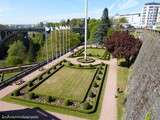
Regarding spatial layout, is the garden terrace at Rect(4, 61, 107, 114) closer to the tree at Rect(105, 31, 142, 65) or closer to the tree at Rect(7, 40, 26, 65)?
the tree at Rect(105, 31, 142, 65)

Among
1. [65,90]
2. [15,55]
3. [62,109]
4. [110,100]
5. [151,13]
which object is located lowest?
[62,109]

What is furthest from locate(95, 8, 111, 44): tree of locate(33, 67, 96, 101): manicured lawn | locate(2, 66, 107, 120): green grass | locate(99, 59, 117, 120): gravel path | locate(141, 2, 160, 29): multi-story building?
locate(141, 2, 160, 29): multi-story building

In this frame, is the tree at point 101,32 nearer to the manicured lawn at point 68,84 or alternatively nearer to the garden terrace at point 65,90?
the garden terrace at point 65,90

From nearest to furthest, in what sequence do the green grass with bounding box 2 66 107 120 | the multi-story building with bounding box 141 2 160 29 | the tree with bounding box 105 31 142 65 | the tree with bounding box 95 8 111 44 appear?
the green grass with bounding box 2 66 107 120 < the tree with bounding box 105 31 142 65 < the tree with bounding box 95 8 111 44 < the multi-story building with bounding box 141 2 160 29

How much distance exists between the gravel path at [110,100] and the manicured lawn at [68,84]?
3481mm

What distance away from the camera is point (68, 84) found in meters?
34.8

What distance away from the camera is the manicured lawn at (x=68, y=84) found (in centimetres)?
3041

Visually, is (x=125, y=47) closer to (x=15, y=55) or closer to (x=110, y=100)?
(x=110, y=100)

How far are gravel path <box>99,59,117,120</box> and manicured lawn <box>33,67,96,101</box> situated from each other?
3481 mm

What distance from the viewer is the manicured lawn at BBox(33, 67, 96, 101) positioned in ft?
99.8

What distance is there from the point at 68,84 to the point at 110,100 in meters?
9.37

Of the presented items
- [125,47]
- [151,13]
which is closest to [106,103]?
[125,47]

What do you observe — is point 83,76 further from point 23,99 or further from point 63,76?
point 23,99

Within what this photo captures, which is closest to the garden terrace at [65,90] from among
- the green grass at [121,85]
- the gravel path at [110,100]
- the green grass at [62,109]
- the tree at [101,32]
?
the green grass at [62,109]
